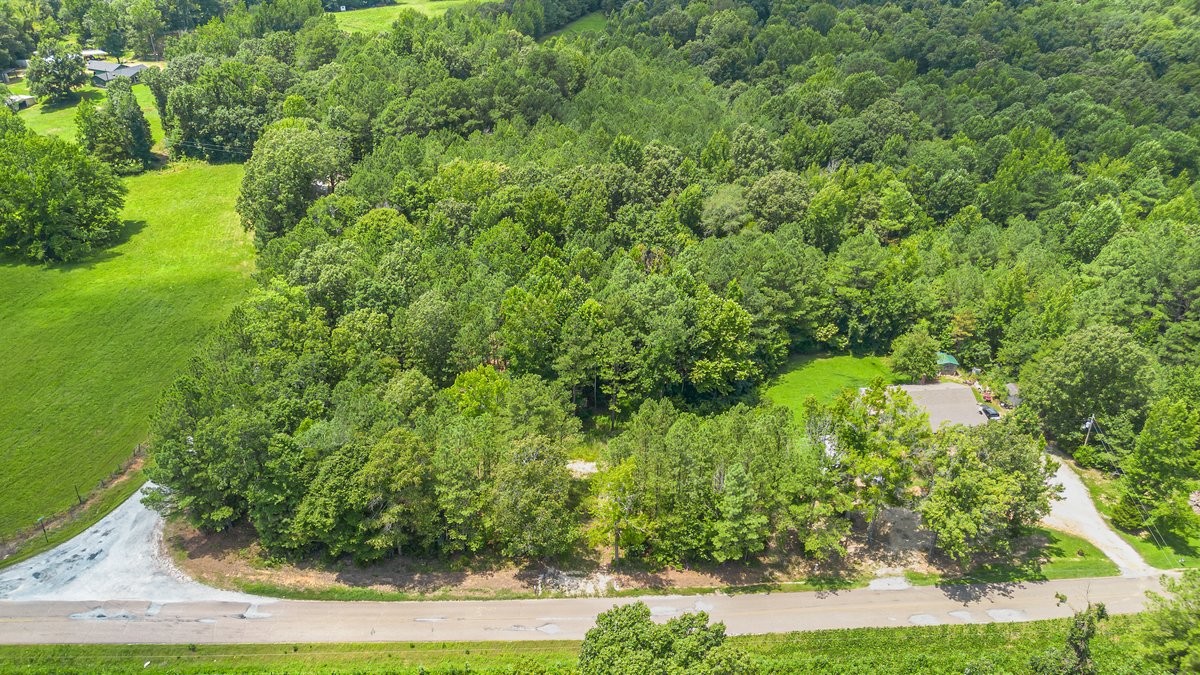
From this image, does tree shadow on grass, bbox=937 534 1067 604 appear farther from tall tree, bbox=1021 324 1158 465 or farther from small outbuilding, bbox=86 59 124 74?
small outbuilding, bbox=86 59 124 74

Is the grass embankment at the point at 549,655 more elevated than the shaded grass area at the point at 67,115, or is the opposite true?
the shaded grass area at the point at 67,115

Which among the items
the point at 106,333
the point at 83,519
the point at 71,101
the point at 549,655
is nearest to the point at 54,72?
the point at 71,101

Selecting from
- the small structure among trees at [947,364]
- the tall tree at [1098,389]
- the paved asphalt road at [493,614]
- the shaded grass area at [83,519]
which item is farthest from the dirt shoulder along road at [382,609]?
the small structure among trees at [947,364]

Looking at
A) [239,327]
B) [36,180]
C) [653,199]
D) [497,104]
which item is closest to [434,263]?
[239,327]

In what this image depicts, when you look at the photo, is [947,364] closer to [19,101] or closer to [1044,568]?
[1044,568]

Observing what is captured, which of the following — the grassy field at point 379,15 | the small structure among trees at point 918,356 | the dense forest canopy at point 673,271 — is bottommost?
the small structure among trees at point 918,356

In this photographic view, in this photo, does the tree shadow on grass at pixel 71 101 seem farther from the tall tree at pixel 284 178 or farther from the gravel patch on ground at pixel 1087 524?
the gravel patch on ground at pixel 1087 524
